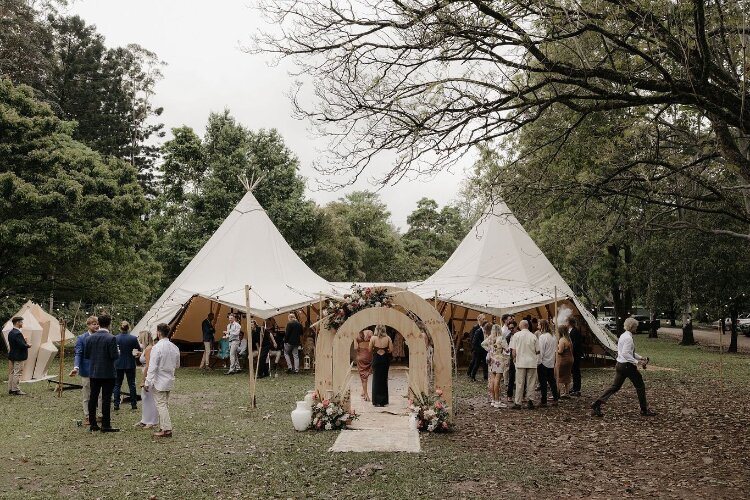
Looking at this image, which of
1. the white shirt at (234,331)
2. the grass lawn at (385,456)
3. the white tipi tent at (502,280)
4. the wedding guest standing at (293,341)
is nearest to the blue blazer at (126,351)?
the grass lawn at (385,456)

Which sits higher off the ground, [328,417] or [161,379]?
[161,379]

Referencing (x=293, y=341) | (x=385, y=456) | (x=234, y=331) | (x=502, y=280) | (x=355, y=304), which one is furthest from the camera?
(x=502, y=280)

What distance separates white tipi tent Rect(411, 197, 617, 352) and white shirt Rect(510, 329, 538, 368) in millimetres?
5920

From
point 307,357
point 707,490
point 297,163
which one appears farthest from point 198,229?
point 707,490

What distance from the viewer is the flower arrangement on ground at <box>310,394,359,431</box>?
873 centimetres

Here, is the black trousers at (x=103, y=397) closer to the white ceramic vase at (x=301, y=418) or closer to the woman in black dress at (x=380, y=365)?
the white ceramic vase at (x=301, y=418)

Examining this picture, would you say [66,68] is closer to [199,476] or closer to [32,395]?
[32,395]

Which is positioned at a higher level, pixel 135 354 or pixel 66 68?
pixel 66 68

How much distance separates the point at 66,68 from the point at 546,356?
35071 mm

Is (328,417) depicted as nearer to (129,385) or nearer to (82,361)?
(129,385)

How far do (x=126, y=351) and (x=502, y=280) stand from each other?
11.6 meters

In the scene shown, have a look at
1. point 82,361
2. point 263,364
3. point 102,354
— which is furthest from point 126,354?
point 263,364

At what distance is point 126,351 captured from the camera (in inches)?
393

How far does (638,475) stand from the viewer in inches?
256
